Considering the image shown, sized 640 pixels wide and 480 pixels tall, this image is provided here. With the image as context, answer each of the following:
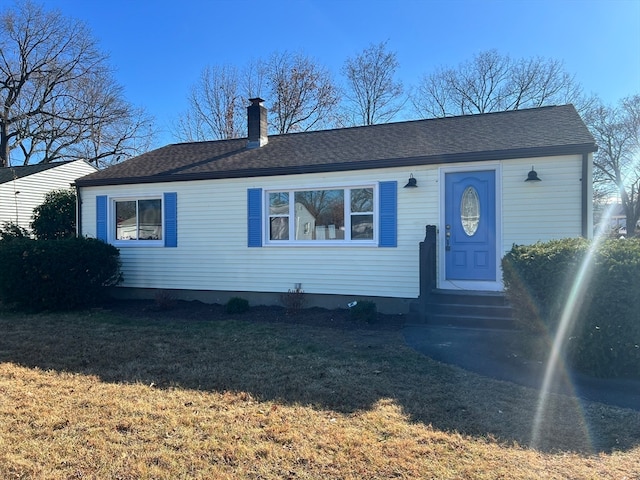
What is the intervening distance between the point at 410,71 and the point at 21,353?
87.5 feet

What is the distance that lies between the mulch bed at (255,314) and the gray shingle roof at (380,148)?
2.73 metres

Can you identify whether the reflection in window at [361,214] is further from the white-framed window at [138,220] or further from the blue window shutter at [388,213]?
the white-framed window at [138,220]

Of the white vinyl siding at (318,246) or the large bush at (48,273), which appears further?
the large bush at (48,273)

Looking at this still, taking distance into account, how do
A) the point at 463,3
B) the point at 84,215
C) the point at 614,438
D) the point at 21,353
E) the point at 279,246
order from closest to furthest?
1. the point at 614,438
2. the point at 21,353
3. the point at 279,246
4. the point at 84,215
5. the point at 463,3

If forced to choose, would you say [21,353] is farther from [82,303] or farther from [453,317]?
[453,317]

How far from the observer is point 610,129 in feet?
99.9

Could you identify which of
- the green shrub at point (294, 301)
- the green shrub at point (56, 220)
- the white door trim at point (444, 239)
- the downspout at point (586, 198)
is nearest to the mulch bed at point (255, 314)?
the green shrub at point (294, 301)

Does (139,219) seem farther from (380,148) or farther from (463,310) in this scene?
(463,310)

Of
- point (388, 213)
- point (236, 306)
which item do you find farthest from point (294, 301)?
point (388, 213)

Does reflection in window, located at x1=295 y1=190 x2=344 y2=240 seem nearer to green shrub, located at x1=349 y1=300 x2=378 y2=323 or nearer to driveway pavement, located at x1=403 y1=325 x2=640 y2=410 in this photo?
green shrub, located at x1=349 y1=300 x2=378 y2=323

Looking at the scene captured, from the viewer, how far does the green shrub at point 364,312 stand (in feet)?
26.1

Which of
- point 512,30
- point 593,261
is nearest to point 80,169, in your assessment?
point 512,30

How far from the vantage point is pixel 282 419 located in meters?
3.81

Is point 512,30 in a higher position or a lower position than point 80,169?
higher
